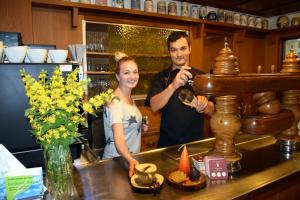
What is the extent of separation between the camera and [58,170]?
811 mm

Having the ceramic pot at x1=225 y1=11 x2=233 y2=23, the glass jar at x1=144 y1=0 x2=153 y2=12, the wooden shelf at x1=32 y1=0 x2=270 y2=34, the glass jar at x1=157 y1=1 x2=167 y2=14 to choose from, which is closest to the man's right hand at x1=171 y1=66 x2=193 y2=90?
the wooden shelf at x1=32 y1=0 x2=270 y2=34

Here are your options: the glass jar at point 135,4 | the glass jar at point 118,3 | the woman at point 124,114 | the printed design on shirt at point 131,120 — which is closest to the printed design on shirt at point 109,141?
the woman at point 124,114

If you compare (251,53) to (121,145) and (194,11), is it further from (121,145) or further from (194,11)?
(121,145)

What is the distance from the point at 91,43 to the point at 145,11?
69 centimetres

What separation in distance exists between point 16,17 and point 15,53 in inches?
32.3

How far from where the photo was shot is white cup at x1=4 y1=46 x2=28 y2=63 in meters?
1.36

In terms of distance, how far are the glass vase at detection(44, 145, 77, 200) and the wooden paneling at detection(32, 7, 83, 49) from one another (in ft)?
5.76

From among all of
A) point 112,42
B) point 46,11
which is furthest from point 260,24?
point 46,11

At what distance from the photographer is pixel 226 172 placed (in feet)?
3.32

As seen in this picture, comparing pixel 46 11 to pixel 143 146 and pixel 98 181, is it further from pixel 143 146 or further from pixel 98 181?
pixel 98 181

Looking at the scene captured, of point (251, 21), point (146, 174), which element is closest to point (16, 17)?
point (146, 174)

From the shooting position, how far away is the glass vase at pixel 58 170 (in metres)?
0.81

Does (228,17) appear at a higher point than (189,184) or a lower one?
higher

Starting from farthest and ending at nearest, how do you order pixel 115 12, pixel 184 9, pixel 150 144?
pixel 184 9 < pixel 150 144 < pixel 115 12
